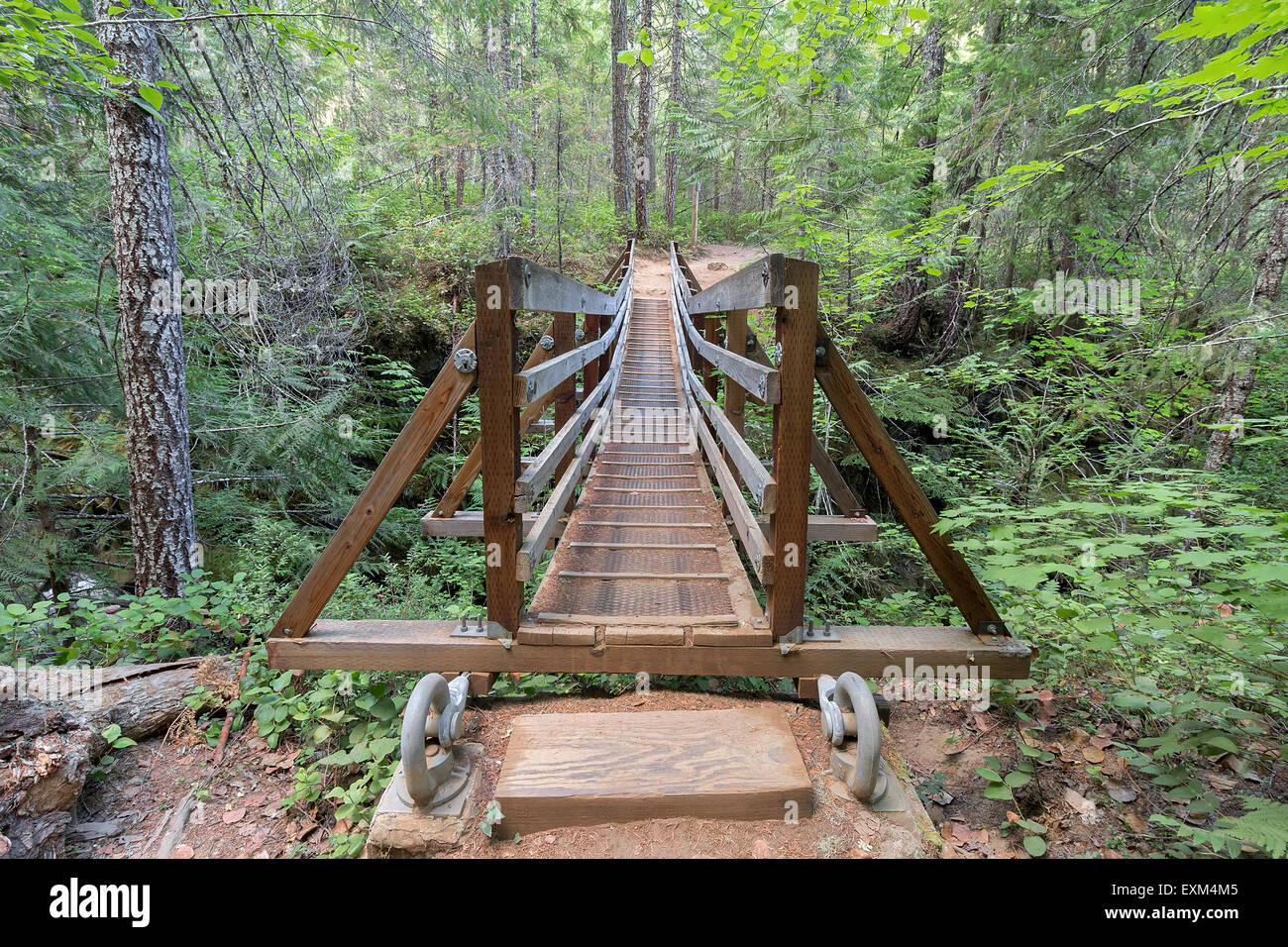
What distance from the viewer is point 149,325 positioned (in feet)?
15.1

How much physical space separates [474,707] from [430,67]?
647 centimetres

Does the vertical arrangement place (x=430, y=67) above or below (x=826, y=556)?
above

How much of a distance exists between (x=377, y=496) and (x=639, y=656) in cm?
143

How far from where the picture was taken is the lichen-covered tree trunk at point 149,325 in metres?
4.35

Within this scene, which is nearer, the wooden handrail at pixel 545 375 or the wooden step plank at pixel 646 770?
the wooden step plank at pixel 646 770

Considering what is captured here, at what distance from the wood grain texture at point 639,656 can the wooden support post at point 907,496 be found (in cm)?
17

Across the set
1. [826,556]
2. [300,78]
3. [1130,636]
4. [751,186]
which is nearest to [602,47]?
A: [751,186]

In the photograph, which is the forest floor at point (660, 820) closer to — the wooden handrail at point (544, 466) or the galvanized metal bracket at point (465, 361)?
the wooden handrail at point (544, 466)

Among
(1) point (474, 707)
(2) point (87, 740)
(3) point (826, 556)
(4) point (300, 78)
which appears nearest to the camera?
(1) point (474, 707)

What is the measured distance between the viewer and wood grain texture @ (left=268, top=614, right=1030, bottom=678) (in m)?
2.48

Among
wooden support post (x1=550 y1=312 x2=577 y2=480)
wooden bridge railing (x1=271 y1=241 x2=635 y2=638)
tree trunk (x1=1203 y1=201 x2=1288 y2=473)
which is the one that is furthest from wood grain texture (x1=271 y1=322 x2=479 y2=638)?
tree trunk (x1=1203 y1=201 x2=1288 y2=473)

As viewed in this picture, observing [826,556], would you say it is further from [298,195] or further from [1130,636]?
[298,195]

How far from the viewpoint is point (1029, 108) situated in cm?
731

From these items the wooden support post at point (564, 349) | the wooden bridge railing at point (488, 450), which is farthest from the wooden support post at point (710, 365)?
the wooden bridge railing at point (488, 450)
